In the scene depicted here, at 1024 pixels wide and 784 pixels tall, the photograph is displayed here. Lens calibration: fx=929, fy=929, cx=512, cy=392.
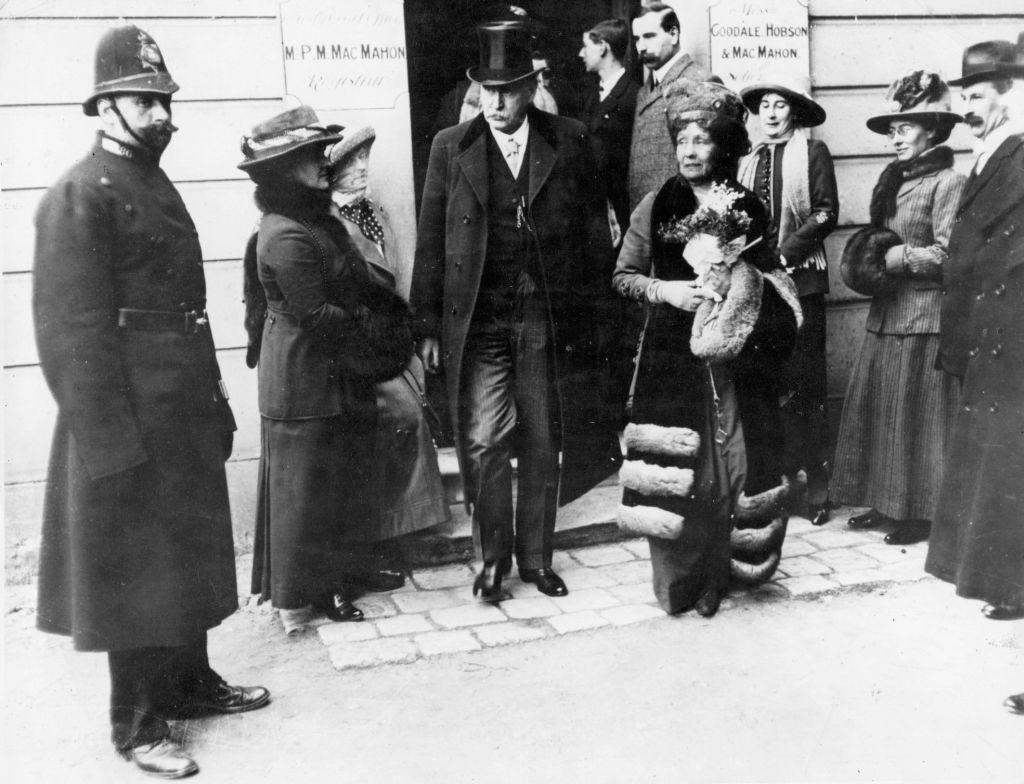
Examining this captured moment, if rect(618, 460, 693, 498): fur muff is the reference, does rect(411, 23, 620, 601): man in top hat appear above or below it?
above

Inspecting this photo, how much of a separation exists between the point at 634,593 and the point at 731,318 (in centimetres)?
144

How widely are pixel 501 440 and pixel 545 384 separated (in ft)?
1.10

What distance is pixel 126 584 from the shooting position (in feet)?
10.0

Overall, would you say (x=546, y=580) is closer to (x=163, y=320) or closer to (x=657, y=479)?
(x=657, y=479)

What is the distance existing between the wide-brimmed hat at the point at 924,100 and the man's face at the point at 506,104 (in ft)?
6.39

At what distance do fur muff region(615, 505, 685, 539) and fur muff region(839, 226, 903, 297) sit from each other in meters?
1.99

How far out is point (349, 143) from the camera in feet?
15.1

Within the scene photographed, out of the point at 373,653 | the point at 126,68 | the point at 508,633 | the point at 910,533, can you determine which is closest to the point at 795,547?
the point at 910,533

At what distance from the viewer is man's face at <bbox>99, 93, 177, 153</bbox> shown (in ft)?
10.1

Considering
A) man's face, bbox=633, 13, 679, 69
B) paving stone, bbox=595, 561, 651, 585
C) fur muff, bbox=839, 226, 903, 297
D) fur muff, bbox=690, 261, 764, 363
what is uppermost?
man's face, bbox=633, 13, 679, 69

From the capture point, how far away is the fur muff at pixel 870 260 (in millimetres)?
5020

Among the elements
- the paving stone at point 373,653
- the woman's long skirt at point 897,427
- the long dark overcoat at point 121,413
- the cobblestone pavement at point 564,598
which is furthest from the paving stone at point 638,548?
the long dark overcoat at point 121,413

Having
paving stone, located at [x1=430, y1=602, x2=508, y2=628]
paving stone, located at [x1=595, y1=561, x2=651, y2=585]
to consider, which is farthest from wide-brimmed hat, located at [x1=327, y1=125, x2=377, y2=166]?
paving stone, located at [x1=595, y1=561, x2=651, y2=585]

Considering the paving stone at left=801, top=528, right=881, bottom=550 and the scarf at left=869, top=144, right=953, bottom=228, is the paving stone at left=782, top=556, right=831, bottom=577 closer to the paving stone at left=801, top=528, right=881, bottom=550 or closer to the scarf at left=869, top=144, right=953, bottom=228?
the paving stone at left=801, top=528, right=881, bottom=550
